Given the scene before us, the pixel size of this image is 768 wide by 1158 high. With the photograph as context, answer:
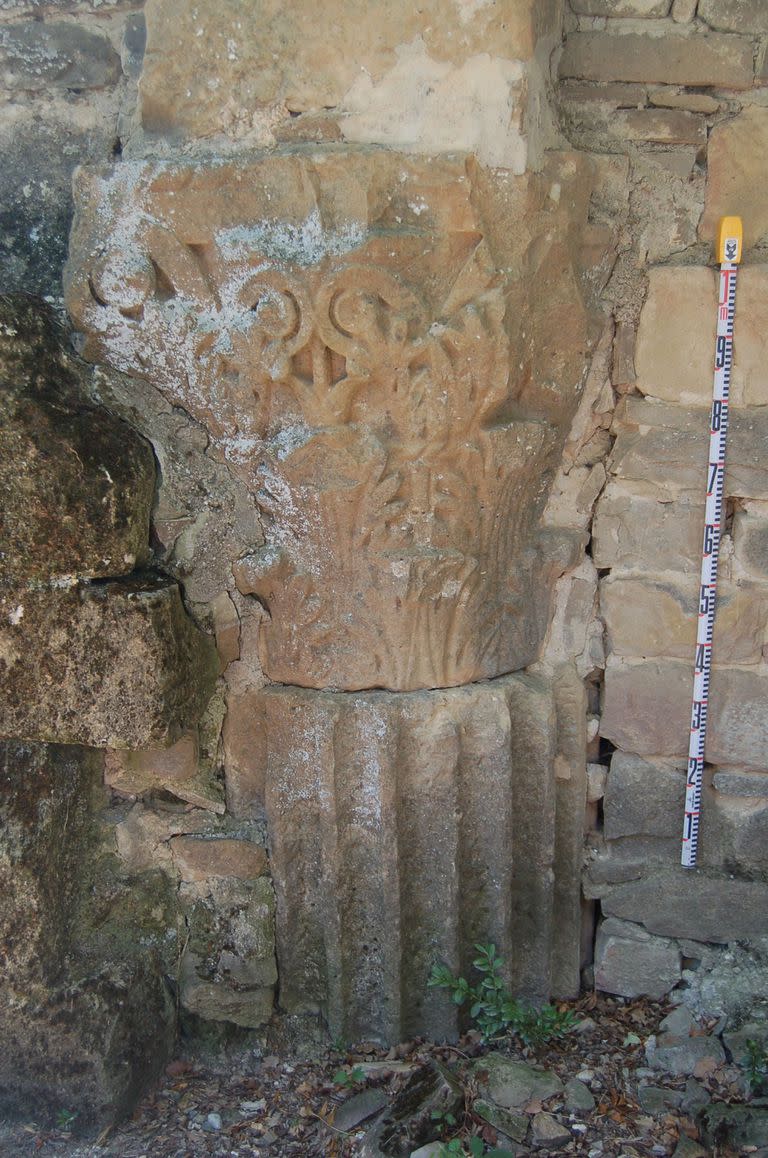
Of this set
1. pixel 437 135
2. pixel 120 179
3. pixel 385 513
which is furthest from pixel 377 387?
pixel 120 179

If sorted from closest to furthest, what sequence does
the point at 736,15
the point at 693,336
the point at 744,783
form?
1. the point at 736,15
2. the point at 693,336
3. the point at 744,783

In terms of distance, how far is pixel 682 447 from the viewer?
7.87 ft

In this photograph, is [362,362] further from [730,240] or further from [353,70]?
[730,240]

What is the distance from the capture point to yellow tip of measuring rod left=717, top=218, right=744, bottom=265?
2.28 m

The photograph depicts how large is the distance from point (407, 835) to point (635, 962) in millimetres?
779

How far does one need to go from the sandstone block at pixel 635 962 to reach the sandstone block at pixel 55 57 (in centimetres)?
245

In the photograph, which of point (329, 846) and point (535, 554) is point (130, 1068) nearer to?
point (329, 846)

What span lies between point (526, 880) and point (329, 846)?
548mm

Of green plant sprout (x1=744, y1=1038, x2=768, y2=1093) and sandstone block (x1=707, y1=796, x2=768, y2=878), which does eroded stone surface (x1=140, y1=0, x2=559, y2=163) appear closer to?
sandstone block (x1=707, y1=796, x2=768, y2=878)

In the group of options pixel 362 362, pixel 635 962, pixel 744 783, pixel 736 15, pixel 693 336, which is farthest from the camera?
pixel 635 962

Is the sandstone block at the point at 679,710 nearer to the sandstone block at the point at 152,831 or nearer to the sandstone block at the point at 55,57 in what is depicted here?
the sandstone block at the point at 152,831

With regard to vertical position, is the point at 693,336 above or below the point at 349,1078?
above

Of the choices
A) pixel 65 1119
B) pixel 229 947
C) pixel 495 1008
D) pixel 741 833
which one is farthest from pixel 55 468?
pixel 741 833

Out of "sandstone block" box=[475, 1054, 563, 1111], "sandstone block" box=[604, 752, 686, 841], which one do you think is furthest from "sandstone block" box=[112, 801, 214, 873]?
"sandstone block" box=[604, 752, 686, 841]
